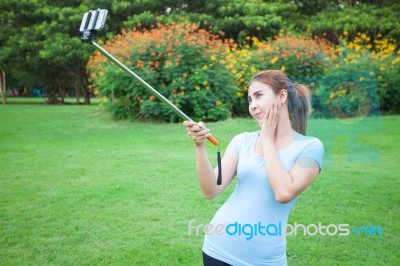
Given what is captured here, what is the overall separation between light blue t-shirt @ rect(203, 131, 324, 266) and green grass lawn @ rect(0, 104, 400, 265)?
1.55 metres

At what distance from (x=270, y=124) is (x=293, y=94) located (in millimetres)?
256

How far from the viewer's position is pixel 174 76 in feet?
32.4

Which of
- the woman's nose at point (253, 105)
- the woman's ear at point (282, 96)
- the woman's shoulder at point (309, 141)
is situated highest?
the woman's ear at point (282, 96)

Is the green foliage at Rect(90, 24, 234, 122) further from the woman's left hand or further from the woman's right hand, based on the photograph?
the woman's left hand

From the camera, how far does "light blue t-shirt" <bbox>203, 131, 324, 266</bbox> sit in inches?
66.0

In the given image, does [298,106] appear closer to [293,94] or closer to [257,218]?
[293,94]

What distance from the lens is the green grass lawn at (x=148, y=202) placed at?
3.30 meters

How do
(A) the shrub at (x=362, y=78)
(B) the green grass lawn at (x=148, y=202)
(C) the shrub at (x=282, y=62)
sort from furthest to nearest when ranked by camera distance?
(C) the shrub at (x=282, y=62) → (A) the shrub at (x=362, y=78) → (B) the green grass lawn at (x=148, y=202)

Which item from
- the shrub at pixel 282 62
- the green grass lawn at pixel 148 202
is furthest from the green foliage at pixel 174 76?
the green grass lawn at pixel 148 202

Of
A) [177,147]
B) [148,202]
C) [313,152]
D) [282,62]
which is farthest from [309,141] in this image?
[282,62]

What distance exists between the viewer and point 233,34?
18.0 meters

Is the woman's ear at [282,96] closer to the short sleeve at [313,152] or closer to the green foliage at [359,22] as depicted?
the short sleeve at [313,152]

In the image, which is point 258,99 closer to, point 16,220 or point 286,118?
point 286,118

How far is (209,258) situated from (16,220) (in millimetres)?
2782
